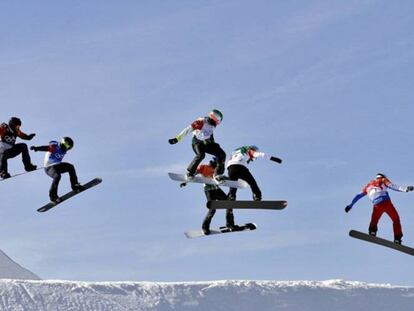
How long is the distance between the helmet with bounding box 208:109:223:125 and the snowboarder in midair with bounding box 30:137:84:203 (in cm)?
538

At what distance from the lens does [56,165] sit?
2933 centimetres

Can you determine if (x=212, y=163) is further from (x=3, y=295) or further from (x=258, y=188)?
(x=3, y=295)

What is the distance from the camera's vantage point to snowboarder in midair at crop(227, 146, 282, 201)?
27.3 metres

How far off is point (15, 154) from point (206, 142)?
704 cm

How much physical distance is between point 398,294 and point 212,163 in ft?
341

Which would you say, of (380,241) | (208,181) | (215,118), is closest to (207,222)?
(208,181)

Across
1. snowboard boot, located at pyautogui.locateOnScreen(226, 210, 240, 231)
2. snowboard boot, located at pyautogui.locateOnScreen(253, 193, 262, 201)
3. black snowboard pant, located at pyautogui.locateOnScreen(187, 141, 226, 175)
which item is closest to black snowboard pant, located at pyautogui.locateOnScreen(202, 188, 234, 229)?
snowboard boot, located at pyautogui.locateOnScreen(226, 210, 240, 231)

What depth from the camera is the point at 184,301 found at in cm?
11556

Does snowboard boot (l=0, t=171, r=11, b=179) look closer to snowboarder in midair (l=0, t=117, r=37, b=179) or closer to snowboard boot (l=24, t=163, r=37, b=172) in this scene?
snowboarder in midair (l=0, t=117, r=37, b=179)

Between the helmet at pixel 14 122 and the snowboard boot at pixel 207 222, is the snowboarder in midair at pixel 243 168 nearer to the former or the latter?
the snowboard boot at pixel 207 222

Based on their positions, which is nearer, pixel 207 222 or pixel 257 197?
pixel 257 197

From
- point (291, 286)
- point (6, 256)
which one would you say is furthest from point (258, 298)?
point (6, 256)

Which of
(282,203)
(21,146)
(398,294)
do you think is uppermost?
(398,294)

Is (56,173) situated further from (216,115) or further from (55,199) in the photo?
(216,115)
